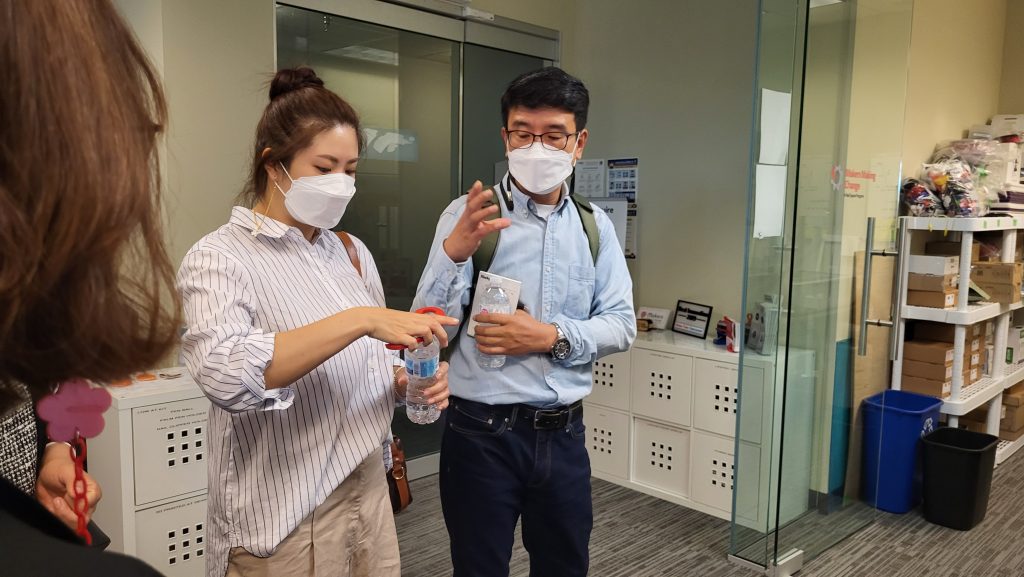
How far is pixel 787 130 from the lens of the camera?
277 centimetres

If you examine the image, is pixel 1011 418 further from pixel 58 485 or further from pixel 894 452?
pixel 58 485

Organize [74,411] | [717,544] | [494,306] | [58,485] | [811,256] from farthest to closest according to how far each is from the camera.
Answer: [717,544] → [811,256] → [494,306] → [58,485] → [74,411]

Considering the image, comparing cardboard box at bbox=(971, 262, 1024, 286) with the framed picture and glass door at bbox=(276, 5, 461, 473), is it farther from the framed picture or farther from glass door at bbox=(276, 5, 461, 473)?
glass door at bbox=(276, 5, 461, 473)

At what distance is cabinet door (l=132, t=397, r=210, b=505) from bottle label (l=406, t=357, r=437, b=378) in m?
1.39

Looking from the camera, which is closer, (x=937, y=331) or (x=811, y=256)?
(x=811, y=256)

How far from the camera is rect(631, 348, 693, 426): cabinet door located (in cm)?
365

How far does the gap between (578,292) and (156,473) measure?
1601mm

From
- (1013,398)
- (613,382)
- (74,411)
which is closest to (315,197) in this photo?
(74,411)

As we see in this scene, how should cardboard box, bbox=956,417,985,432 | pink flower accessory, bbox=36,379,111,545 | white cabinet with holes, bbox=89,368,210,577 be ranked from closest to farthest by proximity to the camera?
pink flower accessory, bbox=36,379,111,545
white cabinet with holes, bbox=89,368,210,577
cardboard box, bbox=956,417,985,432

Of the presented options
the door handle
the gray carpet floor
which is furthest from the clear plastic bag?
the gray carpet floor

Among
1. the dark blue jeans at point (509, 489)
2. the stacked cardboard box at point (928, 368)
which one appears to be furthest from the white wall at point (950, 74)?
the dark blue jeans at point (509, 489)

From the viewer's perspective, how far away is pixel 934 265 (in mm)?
3750

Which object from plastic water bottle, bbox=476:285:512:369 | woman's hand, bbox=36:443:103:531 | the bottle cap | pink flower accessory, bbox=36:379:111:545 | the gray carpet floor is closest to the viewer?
pink flower accessory, bbox=36:379:111:545

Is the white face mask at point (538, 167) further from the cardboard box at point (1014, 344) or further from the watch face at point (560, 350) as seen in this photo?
the cardboard box at point (1014, 344)
